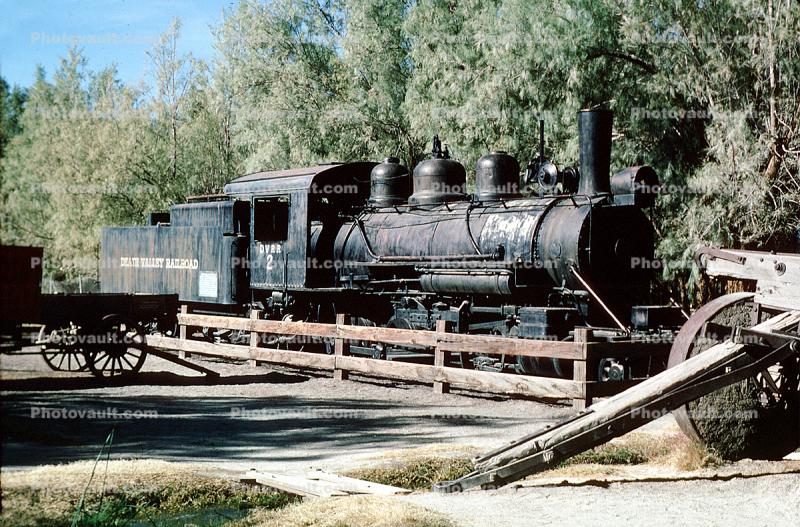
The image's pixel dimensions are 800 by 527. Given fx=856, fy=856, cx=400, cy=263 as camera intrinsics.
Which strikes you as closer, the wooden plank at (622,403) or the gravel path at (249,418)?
the wooden plank at (622,403)

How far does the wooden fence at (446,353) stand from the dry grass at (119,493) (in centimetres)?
506

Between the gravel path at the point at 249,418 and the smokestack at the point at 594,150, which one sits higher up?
the smokestack at the point at 594,150

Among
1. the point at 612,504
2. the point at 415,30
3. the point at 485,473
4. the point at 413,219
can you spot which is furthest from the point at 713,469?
the point at 415,30

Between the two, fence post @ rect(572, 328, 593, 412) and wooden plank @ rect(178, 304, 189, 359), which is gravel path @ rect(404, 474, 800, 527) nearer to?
fence post @ rect(572, 328, 593, 412)

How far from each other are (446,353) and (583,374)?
2.45 m

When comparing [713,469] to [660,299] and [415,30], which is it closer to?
[660,299]

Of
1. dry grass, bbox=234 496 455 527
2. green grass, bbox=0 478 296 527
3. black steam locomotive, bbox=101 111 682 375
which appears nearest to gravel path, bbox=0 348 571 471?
green grass, bbox=0 478 296 527

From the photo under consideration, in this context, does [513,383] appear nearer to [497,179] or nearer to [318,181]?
[497,179]

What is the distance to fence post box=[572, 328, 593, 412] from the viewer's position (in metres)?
10.1

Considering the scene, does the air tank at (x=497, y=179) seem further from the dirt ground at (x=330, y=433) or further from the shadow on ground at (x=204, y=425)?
the shadow on ground at (x=204, y=425)

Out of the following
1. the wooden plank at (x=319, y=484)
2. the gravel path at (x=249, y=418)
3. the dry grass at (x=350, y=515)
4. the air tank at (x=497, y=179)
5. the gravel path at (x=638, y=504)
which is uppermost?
the air tank at (x=497, y=179)

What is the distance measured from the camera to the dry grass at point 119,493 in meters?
5.20

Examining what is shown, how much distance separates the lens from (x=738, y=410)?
23.1 ft

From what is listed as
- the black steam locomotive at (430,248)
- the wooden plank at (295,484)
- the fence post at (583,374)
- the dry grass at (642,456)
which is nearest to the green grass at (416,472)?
the wooden plank at (295,484)
